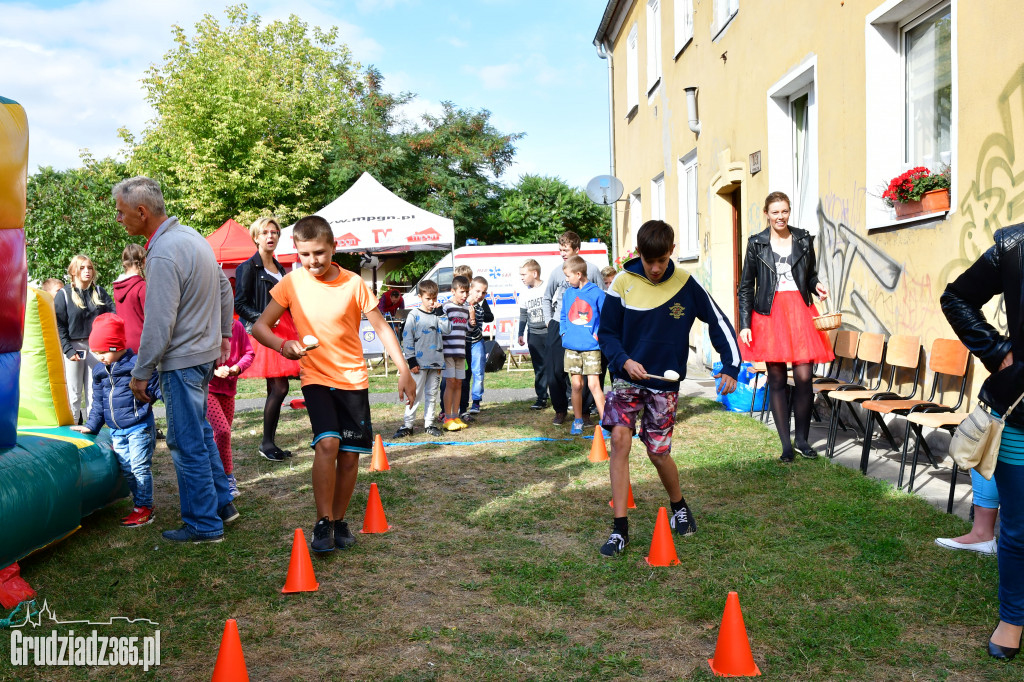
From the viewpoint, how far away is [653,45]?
16.6 m

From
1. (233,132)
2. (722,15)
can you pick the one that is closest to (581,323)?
(722,15)

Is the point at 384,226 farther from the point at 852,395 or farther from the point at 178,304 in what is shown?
the point at 178,304

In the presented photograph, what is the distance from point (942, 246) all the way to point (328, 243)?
187 inches

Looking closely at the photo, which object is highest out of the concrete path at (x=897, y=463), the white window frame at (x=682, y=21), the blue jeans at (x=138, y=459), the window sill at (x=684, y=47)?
the white window frame at (x=682, y=21)

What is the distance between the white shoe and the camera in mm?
4395

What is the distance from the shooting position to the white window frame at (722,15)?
11.3m

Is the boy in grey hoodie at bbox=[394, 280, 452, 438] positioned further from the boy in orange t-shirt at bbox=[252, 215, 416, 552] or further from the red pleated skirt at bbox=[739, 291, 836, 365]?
the boy in orange t-shirt at bbox=[252, 215, 416, 552]

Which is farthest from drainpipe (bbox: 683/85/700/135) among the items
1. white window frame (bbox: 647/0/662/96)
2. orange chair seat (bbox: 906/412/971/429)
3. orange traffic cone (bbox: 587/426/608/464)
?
orange chair seat (bbox: 906/412/971/429)

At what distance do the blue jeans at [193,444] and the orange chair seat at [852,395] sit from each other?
478 centimetres

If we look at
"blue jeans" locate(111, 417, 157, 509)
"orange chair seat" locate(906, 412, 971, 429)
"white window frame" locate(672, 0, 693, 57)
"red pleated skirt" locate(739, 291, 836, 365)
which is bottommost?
"blue jeans" locate(111, 417, 157, 509)

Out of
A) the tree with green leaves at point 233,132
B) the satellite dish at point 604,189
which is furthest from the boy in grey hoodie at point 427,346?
the tree with green leaves at point 233,132

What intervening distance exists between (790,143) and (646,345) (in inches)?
248

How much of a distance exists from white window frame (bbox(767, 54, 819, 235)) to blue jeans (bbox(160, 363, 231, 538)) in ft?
22.5

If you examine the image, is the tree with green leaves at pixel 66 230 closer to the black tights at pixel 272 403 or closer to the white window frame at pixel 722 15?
the black tights at pixel 272 403
